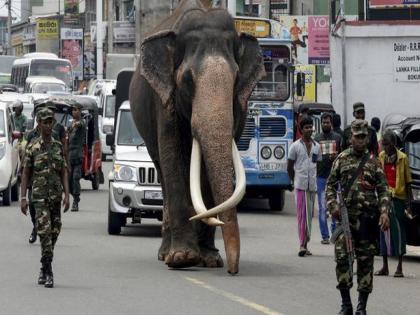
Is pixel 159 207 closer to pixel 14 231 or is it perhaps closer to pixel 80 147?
pixel 14 231

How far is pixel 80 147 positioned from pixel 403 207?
39.2 ft

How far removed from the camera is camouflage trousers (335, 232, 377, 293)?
41.9ft

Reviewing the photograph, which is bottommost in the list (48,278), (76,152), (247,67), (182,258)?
(48,278)

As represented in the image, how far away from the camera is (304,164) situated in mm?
20031

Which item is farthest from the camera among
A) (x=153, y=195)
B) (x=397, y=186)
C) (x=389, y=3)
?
(x=389, y=3)

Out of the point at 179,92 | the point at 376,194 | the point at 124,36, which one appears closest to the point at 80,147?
the point at 179,92

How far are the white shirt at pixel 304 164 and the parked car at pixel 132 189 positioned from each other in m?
2.36

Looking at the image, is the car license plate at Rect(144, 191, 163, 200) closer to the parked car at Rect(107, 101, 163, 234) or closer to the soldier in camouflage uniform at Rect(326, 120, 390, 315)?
the parked car at Rect(107, 101, 163, 234)

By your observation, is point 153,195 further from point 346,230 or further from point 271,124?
point 346,230

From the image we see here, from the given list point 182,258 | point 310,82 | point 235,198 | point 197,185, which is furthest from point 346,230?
point 310,82

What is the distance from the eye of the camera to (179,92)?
1702cm

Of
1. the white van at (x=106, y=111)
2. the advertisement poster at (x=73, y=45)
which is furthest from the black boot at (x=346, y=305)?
the advertisement poster at (x=73, y=45)

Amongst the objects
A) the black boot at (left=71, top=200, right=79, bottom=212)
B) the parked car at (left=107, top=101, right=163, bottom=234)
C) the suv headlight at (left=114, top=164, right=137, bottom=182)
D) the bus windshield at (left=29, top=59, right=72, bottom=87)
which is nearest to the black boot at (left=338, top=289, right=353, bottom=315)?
the parked car at (left=107, top=101, right=163, bottom=234)

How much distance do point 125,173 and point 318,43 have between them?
31743 millimetres
